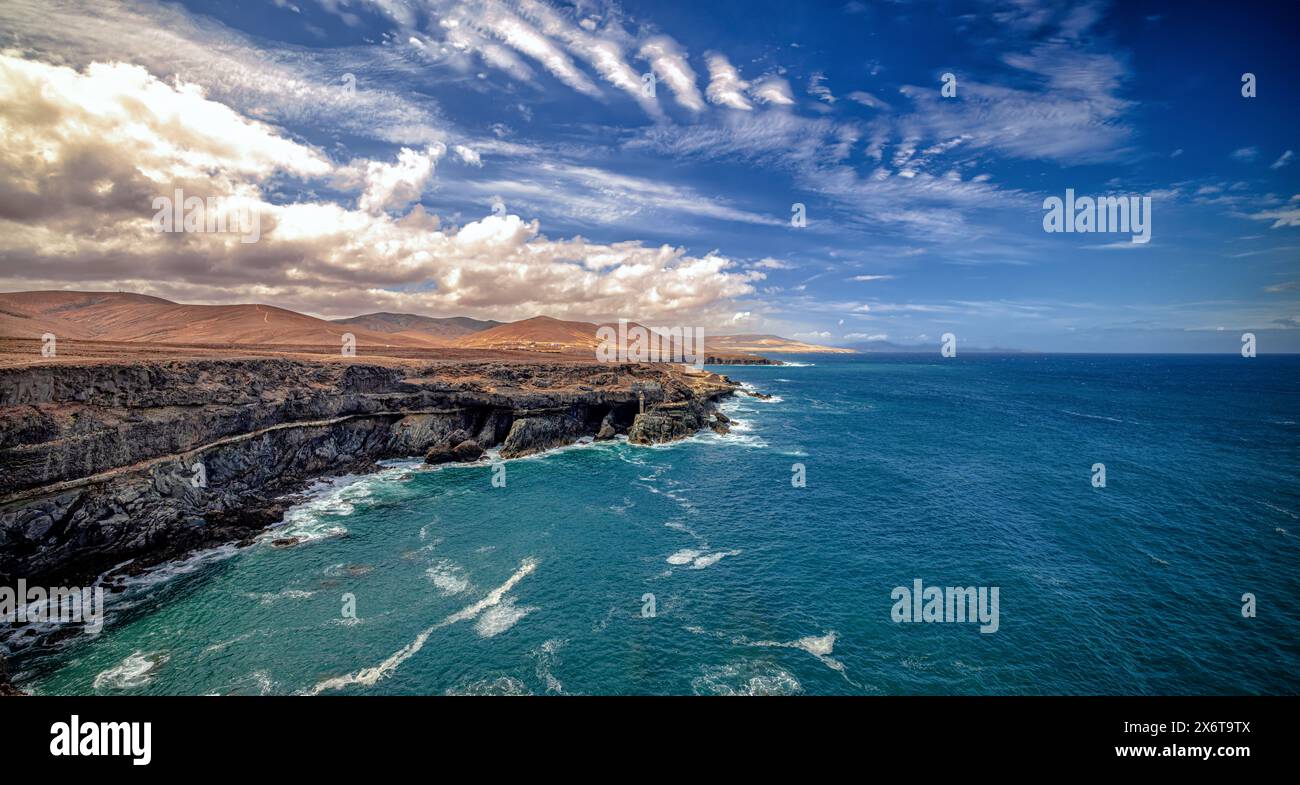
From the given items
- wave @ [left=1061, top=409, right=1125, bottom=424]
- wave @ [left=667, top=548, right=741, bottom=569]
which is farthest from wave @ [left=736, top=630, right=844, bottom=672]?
wave @ [left=1061, top=409, right=1125, bottom=424]

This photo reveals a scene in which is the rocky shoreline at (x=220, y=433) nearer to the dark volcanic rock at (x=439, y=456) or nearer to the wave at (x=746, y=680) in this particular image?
the dark volcanic rock at (x=439, y=456)

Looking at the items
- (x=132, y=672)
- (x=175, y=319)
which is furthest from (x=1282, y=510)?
(x=175, y=319)

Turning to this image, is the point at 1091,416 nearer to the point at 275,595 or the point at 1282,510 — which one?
the point at 1282,510

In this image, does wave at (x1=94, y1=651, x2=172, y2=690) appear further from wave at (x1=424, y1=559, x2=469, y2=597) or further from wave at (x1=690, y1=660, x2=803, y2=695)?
wave at (x1=690, y1=660, x2=803, y2=695)

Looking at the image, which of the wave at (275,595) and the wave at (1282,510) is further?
the wave at (1282,510)

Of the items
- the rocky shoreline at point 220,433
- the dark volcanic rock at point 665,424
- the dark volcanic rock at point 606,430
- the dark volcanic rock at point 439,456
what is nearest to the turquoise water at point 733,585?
the dark volcanic rock at point 439,456

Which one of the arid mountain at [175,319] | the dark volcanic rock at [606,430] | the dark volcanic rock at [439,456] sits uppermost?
the arid mountain at [175,319]
